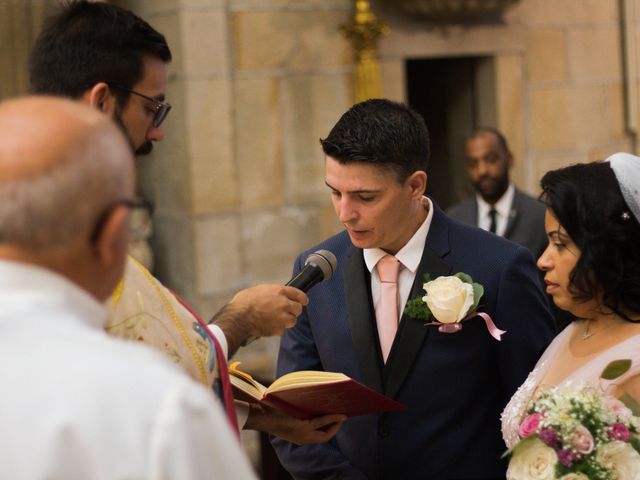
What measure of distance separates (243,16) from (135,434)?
17.1ft

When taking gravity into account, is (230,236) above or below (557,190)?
below

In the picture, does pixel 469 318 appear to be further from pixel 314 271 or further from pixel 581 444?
pixel 581 444

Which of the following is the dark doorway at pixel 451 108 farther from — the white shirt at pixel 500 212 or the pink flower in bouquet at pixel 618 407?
the pink flower in bouquet at pixel 618 407

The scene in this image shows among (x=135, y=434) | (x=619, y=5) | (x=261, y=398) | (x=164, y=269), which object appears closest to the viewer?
(x=135, y=434)

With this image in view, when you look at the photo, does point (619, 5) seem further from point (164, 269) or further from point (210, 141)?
point (164, 269)

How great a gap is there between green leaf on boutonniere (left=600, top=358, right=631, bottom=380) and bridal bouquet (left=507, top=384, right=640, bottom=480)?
15cm

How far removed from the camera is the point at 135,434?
1.29 m

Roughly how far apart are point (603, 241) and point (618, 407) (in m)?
0.51

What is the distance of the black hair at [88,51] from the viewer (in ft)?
7.66

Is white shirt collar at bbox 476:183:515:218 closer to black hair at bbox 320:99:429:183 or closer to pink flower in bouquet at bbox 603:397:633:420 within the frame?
black hair at bbox 320:99:429:183

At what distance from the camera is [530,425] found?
95.2 inches

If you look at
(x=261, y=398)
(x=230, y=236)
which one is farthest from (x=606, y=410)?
(x=230, y=236)

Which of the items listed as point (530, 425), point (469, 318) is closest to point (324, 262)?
point (469, 318)

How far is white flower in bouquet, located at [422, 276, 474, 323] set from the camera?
277cm
